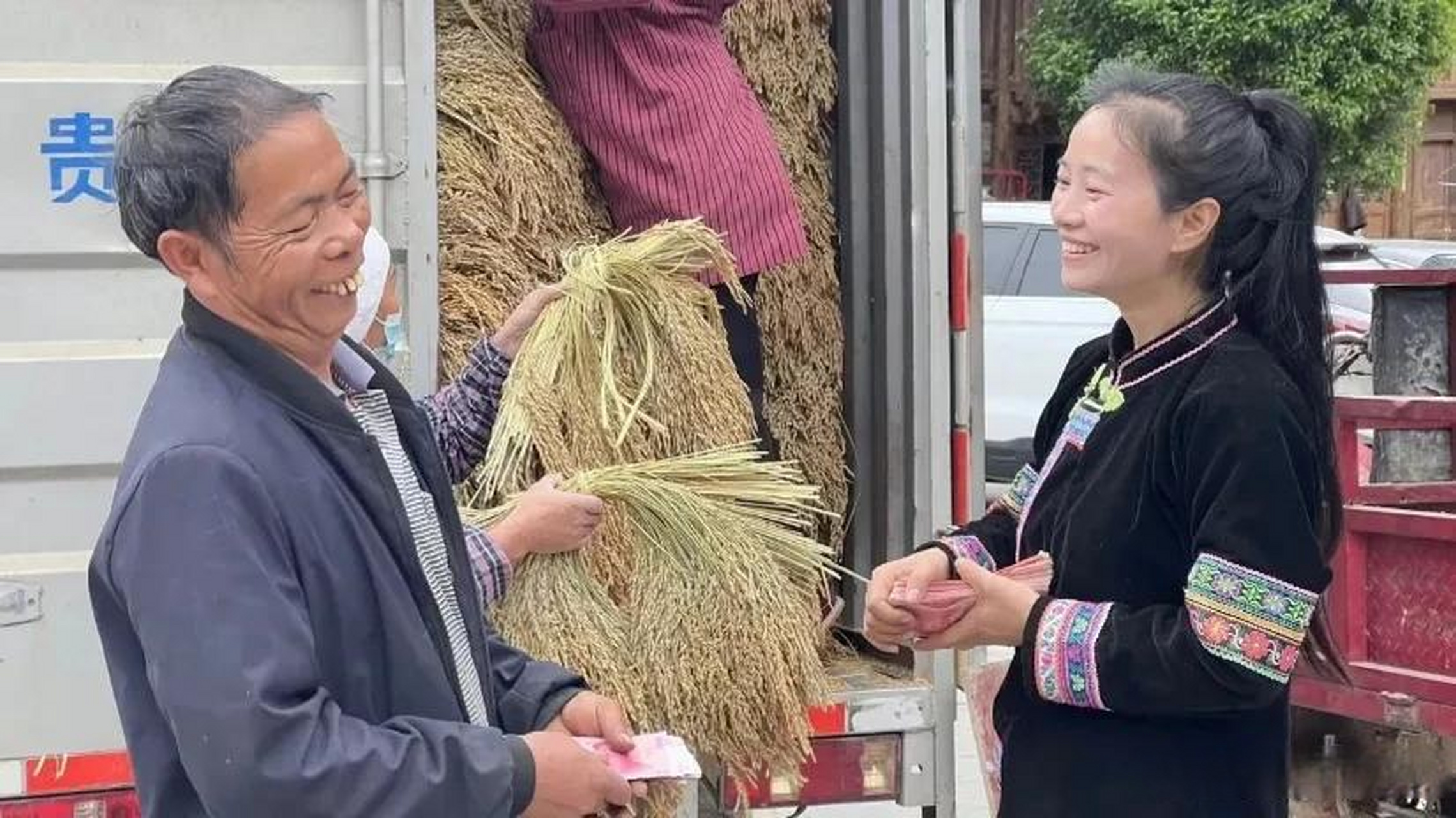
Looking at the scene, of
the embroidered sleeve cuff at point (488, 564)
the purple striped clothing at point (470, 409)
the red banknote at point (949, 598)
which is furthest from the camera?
the purple striped clothing at point (470, 409)

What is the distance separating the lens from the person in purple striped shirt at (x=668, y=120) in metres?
3.56

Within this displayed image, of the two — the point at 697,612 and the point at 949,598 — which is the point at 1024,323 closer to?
the point at 697,612

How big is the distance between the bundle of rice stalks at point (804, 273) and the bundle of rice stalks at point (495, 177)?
539mm

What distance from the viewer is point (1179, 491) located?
2.13 metres

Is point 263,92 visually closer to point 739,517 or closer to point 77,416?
point 77,416

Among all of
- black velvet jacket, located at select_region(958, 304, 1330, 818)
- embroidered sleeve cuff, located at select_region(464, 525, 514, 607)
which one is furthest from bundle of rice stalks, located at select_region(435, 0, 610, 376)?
black velvet jacket, located at select_region(958, 304, 1330, 818)

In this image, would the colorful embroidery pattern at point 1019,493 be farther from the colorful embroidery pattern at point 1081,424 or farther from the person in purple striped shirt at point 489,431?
the person in purple striped shirt at point 489,431

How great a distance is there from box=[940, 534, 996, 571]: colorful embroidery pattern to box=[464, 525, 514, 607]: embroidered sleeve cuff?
673 millimetres

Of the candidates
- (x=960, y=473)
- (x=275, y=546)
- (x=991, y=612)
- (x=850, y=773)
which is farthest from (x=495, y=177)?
(x=275, y=546)

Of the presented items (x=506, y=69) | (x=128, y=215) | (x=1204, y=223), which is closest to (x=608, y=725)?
(x=128, y=215)

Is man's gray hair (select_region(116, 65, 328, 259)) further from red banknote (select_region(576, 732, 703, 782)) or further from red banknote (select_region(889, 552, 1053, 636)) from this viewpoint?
red banknote (select_region(889, 552, 1053, 636))

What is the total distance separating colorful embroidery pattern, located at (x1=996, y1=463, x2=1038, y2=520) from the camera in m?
2.51

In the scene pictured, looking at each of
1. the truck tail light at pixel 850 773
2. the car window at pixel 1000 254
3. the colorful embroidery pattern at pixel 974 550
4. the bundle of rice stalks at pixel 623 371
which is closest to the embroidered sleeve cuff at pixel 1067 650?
the colorful embroidery pattern at pixel 974 550

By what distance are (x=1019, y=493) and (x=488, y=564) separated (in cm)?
78
